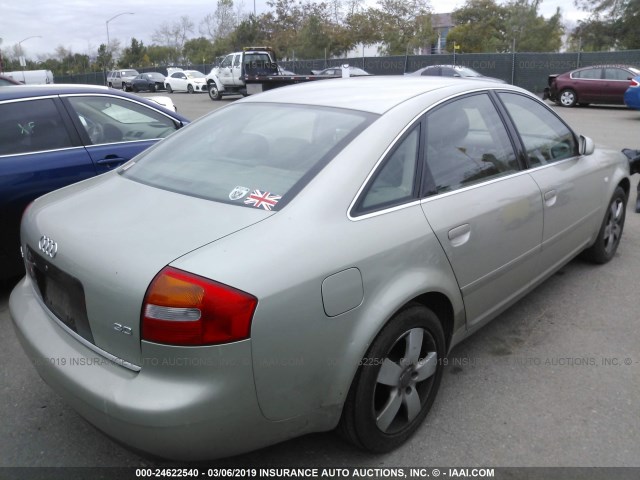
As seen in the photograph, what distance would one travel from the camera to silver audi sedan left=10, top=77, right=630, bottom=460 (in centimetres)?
181

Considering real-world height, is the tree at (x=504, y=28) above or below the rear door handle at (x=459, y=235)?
above

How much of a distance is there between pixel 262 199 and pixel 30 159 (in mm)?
2668

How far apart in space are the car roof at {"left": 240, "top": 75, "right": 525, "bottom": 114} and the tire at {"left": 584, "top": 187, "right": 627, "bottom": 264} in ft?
5.68

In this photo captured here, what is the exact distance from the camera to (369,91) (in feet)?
9.51

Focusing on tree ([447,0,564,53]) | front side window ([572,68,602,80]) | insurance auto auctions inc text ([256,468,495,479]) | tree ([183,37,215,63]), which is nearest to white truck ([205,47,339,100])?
front side window ([572,68,602,80])

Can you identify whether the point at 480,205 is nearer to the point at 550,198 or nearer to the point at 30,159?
the point at 550,198

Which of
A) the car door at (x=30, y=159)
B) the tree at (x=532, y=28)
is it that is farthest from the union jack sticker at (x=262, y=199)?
the tree at (x=532, y=28)

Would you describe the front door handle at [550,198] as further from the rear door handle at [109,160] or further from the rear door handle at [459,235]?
the rear door handle at [109,160]

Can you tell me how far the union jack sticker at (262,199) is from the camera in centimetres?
213

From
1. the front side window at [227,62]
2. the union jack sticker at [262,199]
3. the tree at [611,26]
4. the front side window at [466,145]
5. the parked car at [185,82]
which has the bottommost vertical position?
the union jack sticker at [262,199]

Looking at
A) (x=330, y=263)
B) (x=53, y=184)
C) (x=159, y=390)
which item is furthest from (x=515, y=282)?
(x=53, y=184)

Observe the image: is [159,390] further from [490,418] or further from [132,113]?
[132,113]

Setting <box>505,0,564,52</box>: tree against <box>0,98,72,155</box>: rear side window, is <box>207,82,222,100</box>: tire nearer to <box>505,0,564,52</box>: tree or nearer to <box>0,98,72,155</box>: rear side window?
<box>0,98,72,155</box>: rear side window

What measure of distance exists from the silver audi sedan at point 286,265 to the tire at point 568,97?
18220mm
